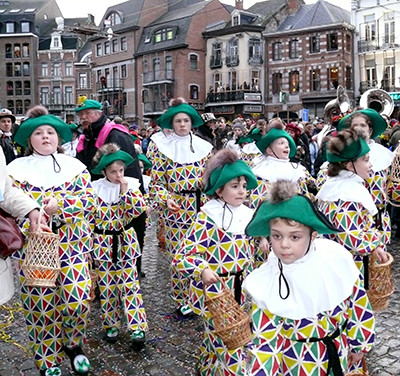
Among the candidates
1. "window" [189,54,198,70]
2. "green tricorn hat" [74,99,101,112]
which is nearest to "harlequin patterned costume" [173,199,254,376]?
"green tricorn hat" [74,99,101,112]

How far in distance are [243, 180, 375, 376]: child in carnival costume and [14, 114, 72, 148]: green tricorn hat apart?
7.47 ft

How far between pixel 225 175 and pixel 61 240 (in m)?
1.43

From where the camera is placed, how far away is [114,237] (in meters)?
5.21

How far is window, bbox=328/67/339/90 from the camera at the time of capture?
36.7 m

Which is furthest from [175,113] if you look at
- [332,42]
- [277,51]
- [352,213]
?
[277,51]

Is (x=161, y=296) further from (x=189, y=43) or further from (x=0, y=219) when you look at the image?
(x=189, y=43)

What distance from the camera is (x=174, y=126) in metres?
6.23

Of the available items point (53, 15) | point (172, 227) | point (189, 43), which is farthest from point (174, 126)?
point (53, 15)

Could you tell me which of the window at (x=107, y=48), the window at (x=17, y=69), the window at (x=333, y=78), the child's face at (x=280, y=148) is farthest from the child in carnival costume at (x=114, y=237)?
the window at (x=17, y=69)

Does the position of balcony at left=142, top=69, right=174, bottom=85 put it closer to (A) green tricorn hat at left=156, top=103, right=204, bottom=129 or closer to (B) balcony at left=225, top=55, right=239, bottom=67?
(B) balcony at left=225, top=55, right=239, bottom=67

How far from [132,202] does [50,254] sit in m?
1.55

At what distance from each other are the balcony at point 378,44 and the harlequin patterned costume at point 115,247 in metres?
33.6

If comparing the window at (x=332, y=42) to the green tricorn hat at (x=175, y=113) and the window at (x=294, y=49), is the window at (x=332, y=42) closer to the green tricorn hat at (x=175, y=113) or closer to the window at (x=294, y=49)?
the window at (x=294, y=49)

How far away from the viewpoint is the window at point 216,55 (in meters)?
42.9
